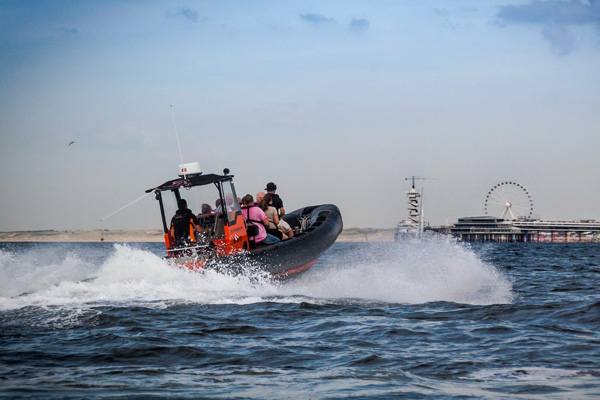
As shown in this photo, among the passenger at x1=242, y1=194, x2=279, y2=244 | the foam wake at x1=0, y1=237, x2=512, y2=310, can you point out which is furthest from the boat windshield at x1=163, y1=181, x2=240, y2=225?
the foam wake at x1=0, y1=237, x2=512, y2=310

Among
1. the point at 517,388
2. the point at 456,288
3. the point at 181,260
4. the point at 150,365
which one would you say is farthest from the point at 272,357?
the point at 456,288

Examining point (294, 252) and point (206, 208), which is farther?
point (294, 252)

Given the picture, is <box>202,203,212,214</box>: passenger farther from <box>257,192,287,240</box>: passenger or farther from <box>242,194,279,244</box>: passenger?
<box>257,192,287,240</box>: passenger

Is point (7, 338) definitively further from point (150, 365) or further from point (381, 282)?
point (381, 282)

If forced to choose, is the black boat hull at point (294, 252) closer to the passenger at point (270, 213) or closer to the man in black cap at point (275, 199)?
the passenger at point (270, 213)

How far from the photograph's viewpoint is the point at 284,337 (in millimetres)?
7805

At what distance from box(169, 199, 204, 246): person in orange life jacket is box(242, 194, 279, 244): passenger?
1.08 m

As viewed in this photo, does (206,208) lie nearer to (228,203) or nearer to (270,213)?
(228,203)

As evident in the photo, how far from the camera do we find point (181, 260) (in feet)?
39.3

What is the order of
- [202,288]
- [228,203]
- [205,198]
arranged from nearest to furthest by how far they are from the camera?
[202,288] < [228,203] < [205,198]

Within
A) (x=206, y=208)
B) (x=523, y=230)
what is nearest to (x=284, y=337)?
(x=206, y=208)

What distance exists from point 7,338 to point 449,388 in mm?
4781

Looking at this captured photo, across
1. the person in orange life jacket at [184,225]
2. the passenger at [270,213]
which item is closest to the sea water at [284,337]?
the person in orange life jacket at [184,225]

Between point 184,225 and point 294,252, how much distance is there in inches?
87.7
